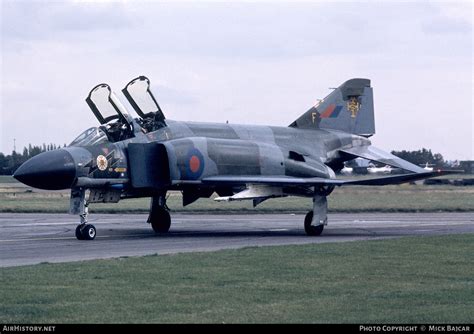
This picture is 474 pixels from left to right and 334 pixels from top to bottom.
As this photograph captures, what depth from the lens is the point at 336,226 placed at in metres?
26.1

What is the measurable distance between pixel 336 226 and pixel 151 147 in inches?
259

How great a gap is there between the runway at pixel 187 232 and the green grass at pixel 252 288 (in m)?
2.19

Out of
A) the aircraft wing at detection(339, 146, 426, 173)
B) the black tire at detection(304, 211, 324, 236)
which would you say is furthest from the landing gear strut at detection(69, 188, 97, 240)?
the aircraft wing at detection(339, 146, 426, 173)

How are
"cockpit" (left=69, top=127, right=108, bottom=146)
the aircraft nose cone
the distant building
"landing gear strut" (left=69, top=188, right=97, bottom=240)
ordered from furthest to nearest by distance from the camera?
the distant building < "cockpit" (left=69, top=127, right=108, bottom=146) < "landing gear strut" (left=69, top=188, right=97, bottom=240) < the aircraft nose cone

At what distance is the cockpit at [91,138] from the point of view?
69.5 feet

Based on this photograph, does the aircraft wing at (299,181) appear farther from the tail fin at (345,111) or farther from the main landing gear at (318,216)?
the tail fin at (345,111)

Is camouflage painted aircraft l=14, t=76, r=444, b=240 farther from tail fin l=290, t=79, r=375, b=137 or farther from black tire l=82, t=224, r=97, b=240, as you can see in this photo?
tail fin l=290, t=79, r=375, b=137

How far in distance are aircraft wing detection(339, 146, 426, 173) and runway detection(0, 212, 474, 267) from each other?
1632 millimetres

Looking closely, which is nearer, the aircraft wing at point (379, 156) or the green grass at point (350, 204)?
the aircraft wing at point (379, 156)

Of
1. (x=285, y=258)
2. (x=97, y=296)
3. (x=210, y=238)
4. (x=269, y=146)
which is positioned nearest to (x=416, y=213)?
(x=269, y=146)

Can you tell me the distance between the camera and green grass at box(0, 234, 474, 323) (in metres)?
9.67

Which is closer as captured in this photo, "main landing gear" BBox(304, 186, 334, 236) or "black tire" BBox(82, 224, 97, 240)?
"black tire" BBox(82, 224, 97, 240)

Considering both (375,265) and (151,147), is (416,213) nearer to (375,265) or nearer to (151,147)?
(151,147)

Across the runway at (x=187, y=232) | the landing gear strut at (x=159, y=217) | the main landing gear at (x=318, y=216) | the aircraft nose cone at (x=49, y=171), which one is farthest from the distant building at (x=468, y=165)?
the aircraft nose cone at (x=49, y=171)
